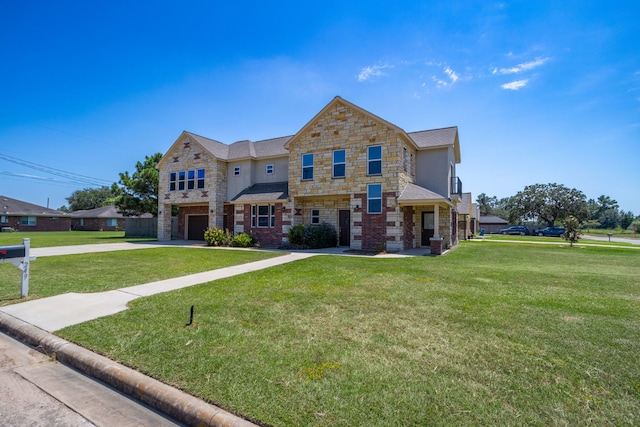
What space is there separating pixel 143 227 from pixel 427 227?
2590cm

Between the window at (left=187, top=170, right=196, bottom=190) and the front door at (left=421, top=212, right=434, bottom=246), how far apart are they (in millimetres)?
16380

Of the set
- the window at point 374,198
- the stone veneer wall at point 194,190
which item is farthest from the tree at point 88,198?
the window at point 374,198

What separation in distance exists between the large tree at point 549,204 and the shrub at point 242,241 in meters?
60.7

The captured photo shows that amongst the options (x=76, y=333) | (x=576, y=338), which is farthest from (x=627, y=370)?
(x=76, y=333)

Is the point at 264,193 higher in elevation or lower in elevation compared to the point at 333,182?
lower

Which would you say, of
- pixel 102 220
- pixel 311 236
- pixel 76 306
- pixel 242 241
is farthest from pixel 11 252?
pixel 102 220

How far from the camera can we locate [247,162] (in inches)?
855

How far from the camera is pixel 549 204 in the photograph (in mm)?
58688

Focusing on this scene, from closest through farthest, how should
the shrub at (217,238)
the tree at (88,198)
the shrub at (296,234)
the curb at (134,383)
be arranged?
1. the curb at (134,383)
2. the shrub at (296,234)
3. the shrub at (217,238)
4. the tree at (88,198)

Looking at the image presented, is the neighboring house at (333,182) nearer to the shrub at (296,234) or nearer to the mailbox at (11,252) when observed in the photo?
the shrub at (296,234)

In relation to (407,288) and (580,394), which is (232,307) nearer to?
(407,288)

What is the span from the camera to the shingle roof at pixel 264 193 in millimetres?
18938

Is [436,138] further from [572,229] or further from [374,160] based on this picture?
[572,229]

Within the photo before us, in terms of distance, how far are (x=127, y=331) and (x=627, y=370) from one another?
6138 millimetres
